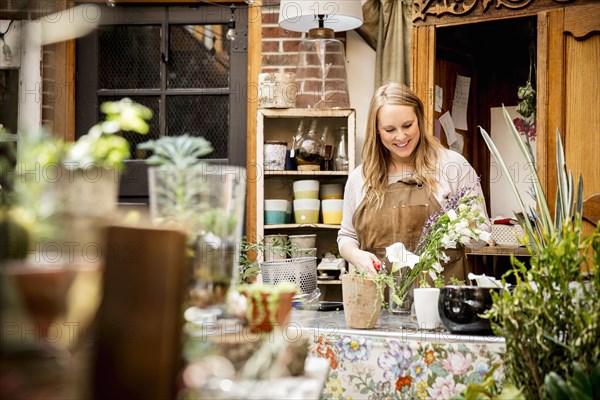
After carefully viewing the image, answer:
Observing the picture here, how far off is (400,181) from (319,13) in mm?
1257

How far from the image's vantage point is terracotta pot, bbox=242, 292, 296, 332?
965mm

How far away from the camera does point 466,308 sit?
69.8 inches

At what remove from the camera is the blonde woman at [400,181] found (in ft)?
9.20

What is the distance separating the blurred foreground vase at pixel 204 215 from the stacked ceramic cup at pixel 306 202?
307 centimetres

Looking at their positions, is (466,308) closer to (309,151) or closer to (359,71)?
(309,151)

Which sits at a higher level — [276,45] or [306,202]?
[276,45]

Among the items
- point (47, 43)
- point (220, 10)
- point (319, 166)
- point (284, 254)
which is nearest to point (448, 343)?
point (284, 254)

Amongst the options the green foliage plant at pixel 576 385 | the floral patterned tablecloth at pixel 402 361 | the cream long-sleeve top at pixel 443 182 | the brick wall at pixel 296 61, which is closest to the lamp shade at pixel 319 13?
the brick wall at pixel 296 61

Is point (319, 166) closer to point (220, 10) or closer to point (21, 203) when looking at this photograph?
point (220, 10)

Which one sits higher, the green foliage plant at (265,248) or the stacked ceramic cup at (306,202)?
the stacked ceramic cup at (306,202)

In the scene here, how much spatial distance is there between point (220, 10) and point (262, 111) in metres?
0.76

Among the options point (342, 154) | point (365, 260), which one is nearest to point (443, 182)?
point (365, 260)

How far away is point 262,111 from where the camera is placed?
395cm

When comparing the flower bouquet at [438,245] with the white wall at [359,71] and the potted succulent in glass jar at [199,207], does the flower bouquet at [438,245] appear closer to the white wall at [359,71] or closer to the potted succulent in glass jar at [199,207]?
the potted succulent in glass jar at [199,207]
